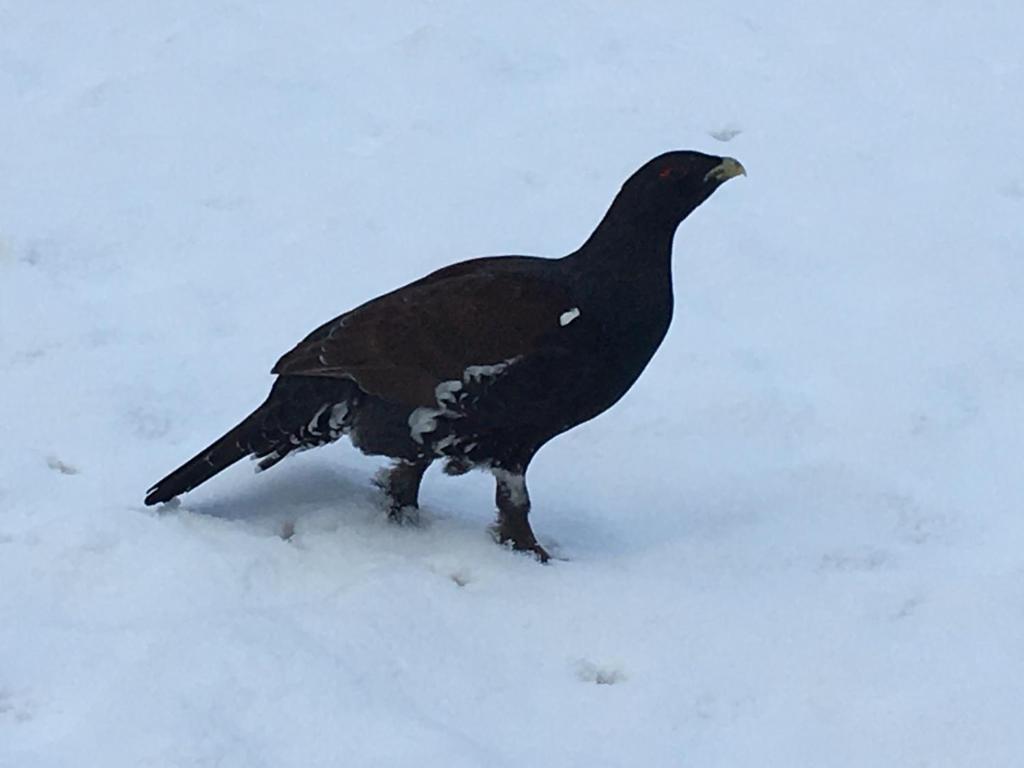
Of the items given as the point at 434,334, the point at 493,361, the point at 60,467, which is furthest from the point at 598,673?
the point at 60,467

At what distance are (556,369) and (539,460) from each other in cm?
108

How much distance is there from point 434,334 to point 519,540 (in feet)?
2.35

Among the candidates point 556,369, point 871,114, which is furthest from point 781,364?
point 871,114

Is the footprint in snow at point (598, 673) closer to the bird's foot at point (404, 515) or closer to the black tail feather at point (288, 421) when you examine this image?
the bird's foot at point (404, 515)

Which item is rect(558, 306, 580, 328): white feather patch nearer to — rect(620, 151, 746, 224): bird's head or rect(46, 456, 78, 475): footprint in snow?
rect(620, 151, 746, 224): bird's head

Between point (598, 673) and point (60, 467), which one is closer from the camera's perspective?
point (598, 673)

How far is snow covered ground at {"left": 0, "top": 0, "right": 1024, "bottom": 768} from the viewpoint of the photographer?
4.26 m

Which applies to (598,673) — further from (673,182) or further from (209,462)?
(673,182)

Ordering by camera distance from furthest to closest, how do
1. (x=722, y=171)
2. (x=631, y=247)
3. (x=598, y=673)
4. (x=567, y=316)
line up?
(x=722, y=171) < (x=631, y=247) < (x=567, y=316) < (x=598, y=673)

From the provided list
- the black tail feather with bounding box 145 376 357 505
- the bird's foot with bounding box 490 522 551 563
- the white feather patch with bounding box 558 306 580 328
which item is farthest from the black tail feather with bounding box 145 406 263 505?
the white feather patch with bounding box 558 306 580 328

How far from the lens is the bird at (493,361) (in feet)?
16.9

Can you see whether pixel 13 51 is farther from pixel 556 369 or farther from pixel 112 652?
pixel 112 652

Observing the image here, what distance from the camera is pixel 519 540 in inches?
211

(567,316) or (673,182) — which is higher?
(673,182)
